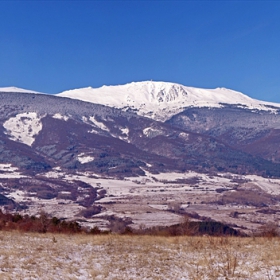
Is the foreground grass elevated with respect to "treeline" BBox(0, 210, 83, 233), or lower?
elevated

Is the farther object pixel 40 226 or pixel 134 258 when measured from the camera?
pixel 40 226

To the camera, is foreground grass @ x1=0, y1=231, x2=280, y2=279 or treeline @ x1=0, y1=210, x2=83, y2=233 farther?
treeline @ x1=0, y1=210, x2=83, y2=233

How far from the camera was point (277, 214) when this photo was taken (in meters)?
142

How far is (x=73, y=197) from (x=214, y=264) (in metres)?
158

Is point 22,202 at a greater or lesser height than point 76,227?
lesser

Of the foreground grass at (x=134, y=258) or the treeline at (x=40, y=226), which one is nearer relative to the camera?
the foreground grass at (x=134, y=258)

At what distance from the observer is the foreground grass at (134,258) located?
1770 cm

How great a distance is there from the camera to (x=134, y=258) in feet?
67.2

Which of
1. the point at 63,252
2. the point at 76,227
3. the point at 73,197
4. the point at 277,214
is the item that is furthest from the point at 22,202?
the point at 63,252

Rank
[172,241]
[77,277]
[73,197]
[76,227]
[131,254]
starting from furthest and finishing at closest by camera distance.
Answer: [73,197] → [76,227] → [172,241] → [131,254] → [77,277]

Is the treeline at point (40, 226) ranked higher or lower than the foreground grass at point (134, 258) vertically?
lower

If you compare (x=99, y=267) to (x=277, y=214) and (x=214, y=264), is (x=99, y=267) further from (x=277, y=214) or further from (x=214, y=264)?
(x=277, y=214)

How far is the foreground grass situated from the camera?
1770 cm

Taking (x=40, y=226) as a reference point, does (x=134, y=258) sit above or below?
above
